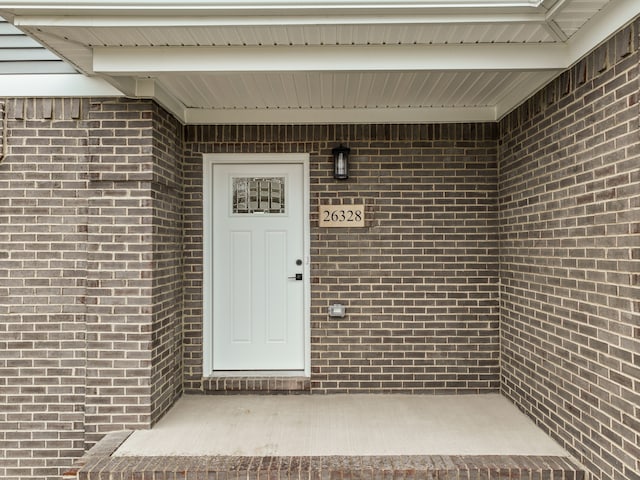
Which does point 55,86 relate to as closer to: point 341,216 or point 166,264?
point 166,264

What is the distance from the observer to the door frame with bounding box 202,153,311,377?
4.25 metres

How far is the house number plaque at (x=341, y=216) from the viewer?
4215 mm

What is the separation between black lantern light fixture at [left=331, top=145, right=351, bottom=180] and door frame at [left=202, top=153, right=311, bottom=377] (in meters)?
0.27

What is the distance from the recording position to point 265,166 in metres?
4.31

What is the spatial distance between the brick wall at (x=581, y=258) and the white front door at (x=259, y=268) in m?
1.87

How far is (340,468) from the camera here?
9.40 feet

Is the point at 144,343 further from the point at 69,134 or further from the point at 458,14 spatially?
the point at 458,14

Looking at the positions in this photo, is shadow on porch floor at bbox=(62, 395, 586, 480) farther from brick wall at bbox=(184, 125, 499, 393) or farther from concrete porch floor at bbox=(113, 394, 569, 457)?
brick wall at bbox=(184, 125, 499, 393)

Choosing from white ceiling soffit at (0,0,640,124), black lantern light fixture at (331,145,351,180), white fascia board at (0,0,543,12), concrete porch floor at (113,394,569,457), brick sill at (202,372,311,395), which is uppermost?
white fascia board at (0,0,543,12)

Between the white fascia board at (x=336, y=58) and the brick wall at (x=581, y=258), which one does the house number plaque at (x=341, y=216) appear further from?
the white fascia board at (x=336, y=58)

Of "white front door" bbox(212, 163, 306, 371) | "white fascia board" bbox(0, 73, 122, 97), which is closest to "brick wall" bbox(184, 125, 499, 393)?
"white front door" bbox(212, 163, 306, 371)

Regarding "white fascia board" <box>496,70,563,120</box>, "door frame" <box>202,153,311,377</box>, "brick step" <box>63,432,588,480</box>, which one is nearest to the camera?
"brick step" <box>63,432,588,480</box>

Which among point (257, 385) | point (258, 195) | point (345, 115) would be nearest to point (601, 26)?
point (345, 115)

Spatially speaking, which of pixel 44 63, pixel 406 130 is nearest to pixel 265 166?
pixel 406 130
